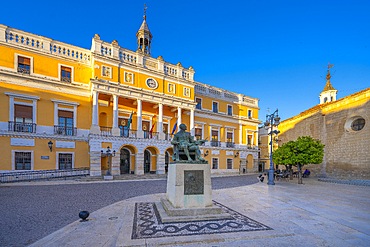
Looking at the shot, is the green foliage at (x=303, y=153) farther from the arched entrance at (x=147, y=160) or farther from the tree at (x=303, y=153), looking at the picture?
the arched entrance at (x=147, y=160)

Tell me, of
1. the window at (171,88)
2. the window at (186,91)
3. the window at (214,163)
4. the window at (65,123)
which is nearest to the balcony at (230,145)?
the window at (214,163)

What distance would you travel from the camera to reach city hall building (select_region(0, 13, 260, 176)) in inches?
665

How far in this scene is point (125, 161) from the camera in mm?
21828

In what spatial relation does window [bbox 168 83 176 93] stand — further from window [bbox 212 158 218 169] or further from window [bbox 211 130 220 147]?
window [bbox 212 158 218 169]

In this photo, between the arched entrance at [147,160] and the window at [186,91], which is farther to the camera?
the window at [186,91]

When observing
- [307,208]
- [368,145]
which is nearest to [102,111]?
[307,208]

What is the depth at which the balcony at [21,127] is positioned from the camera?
54.3ft

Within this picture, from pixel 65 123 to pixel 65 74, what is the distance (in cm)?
476

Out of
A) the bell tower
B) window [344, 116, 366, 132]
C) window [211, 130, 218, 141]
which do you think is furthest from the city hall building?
the bell tower

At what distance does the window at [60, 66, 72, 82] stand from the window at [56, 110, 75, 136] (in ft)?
10.2

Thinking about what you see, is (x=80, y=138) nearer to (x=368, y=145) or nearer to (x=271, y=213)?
(x=271, y=213)

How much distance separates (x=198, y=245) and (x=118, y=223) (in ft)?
8.42

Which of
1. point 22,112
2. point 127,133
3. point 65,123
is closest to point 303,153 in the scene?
point 127,133

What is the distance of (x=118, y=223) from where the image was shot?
5586 millimetres
